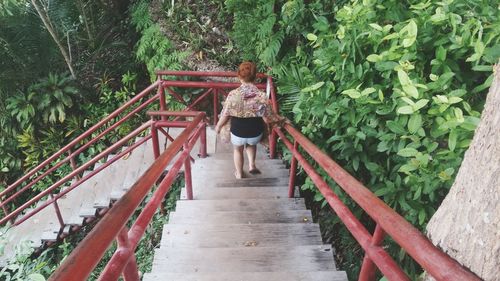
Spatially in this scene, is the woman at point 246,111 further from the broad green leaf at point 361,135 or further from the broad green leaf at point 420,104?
the broad green leaf at point 420,104

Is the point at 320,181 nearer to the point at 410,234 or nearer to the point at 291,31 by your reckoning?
the point at 410,234

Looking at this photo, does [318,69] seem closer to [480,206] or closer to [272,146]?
[272,146]

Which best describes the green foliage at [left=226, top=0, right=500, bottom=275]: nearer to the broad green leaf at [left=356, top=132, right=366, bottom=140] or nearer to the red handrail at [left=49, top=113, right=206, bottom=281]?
the broad green leaf at [left=356, top=132, right=366, bottom=140]

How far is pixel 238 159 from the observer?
13.2 feet

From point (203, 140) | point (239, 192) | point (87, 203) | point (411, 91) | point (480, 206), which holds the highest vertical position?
point (411, 91)

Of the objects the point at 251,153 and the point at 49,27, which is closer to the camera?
the point at 251,153

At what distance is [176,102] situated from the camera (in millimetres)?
6992

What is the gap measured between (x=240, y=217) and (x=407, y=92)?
6.02 ft

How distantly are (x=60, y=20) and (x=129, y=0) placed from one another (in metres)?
1.92

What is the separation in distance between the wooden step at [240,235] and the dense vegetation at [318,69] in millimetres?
476

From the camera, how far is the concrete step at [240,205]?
3339mm

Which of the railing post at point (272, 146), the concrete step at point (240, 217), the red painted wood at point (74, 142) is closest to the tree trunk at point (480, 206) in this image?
the concrete step at point (240, 217)

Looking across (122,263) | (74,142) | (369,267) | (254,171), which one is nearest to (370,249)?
(369,267)

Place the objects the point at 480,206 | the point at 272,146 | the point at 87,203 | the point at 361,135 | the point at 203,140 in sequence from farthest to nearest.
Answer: the point at 87,203 → the point at 272,146 → the point at 203,140 → the point at 361,135 → the point at 480,206
